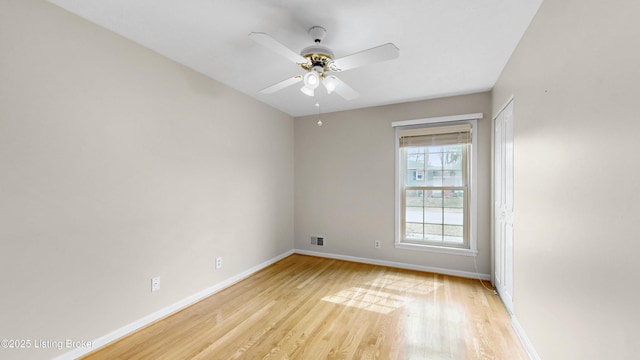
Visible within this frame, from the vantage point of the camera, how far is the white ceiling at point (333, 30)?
175 cm

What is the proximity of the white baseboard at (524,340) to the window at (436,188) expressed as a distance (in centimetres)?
127

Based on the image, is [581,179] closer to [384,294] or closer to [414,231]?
[384,294]

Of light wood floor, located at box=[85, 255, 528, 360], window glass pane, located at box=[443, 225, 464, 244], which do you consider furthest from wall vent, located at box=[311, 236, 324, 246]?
window glass pane, located at box=[443, 225, 464, 244]

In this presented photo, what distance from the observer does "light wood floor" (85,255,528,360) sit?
6.37 feet

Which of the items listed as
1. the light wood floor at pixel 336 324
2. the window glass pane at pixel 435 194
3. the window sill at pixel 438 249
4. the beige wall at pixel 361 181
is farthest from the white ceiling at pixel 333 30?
the light wood floor at pixel 336 324

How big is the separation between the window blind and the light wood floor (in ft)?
6.35

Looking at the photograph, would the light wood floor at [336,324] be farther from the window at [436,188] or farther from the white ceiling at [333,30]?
the white ceiling at [333,30]

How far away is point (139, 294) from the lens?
2225 millimetres

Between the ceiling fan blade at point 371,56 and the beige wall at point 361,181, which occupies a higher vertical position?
the ceiling fan blade at point 371,56

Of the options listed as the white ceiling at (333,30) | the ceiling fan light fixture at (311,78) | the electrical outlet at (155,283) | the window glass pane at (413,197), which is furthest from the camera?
the window glass pane at (413,197)

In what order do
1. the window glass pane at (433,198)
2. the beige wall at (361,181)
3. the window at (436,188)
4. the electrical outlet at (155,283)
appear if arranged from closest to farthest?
the electrical outlet at (155,283) → the beige wall at (361,181) → the window at (436,188) → the window glass pane at (433,198)

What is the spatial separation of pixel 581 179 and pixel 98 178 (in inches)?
126

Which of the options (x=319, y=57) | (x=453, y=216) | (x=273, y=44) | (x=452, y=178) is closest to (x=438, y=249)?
(x=453, y=216)

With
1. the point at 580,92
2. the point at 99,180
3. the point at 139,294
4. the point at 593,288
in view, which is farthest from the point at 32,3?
the point at 593,288
